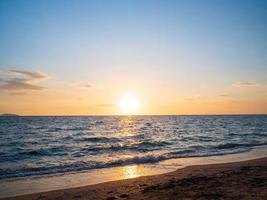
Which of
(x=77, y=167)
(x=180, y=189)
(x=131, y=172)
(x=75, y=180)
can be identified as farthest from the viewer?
(x=77, y=167)

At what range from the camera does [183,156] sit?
2278cm

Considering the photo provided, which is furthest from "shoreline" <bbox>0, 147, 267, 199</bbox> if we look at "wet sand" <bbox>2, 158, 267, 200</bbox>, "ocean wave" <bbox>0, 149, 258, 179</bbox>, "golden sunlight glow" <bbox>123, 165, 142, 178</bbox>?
"ocean wave" <bbox>0, 149, 258, 179</bbox>

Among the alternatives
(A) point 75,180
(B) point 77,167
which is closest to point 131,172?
(A) point 75,180

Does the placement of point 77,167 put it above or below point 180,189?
below

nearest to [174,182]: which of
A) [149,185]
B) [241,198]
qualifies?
[149,185]

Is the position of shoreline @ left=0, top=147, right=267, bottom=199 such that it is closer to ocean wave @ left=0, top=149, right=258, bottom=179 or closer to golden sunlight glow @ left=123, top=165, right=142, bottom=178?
golden sunlight glow @ left=123, top=165, right=142, bottom=178

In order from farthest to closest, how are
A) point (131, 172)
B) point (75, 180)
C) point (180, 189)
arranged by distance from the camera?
point (131, 172) < point (75, 180) < point (180, 189)

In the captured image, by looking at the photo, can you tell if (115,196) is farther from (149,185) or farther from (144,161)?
(144,161)

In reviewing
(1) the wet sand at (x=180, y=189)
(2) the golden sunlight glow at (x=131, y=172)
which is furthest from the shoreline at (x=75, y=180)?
(1) the wet sand at (x=180, y=189)

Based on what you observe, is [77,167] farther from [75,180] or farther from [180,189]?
[180,189]

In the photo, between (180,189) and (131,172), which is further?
(131,172)

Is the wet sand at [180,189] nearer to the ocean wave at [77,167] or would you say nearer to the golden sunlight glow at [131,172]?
the golden sunlight glow at [131,172]

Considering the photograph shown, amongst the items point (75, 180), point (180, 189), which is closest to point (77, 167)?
point (75, 180)

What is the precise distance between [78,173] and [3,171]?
420 centimetres
